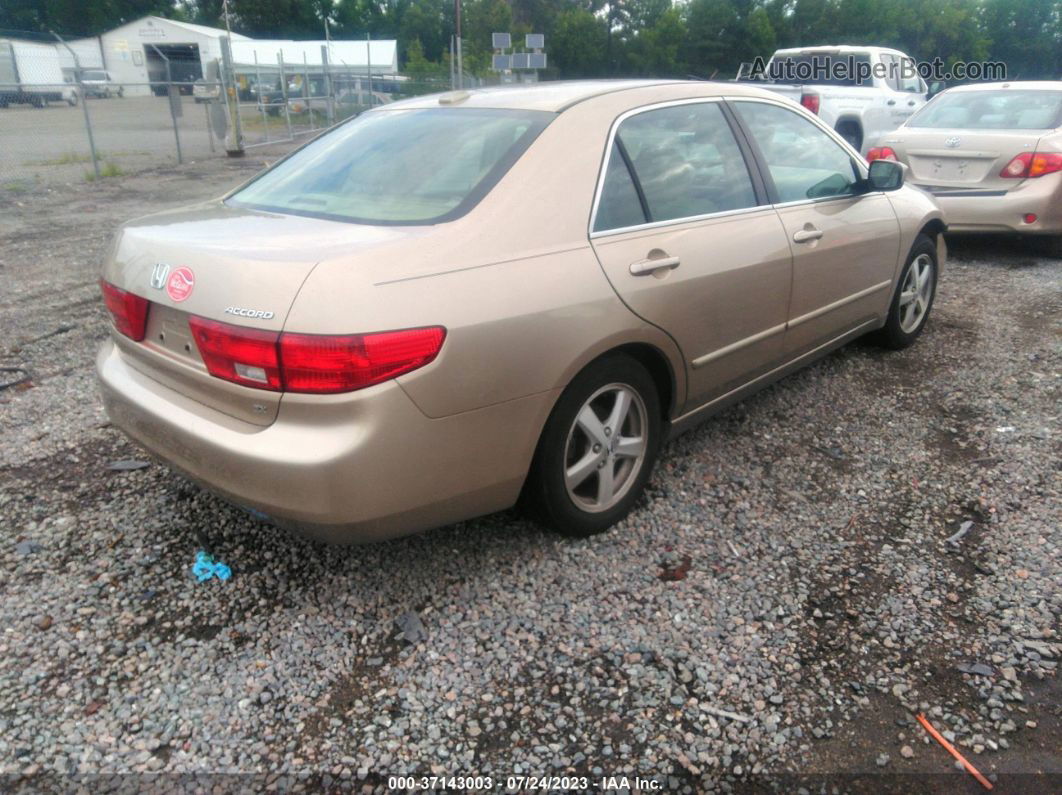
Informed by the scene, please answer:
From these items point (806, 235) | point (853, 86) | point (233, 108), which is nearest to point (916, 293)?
point (806, 235)

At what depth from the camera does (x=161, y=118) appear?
22.8 meters

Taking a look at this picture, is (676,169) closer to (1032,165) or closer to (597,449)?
(597,449)

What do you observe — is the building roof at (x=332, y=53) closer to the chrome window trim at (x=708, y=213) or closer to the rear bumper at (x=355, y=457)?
the chrome window trim at (x=708, y=213)

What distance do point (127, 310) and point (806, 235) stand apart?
2.82 metres

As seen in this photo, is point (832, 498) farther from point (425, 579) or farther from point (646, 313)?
point (425, 579)

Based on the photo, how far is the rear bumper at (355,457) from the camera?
2268mm

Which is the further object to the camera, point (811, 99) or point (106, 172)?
point (106, 172)

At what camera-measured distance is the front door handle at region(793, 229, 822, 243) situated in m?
3.68

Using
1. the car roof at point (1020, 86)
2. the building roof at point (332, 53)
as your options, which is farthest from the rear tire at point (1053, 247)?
the building roof at point (332, 53)

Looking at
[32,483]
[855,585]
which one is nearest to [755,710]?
[855,585]

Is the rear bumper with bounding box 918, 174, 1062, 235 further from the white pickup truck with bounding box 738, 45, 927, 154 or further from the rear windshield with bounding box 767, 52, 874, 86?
the rear windshield with bounding box 767, 52, 874, 86

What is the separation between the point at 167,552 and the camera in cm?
300

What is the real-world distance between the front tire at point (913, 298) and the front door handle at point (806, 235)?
4.13 ft

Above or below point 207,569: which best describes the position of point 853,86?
above
